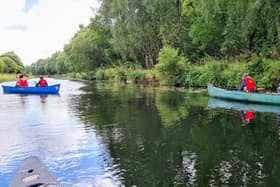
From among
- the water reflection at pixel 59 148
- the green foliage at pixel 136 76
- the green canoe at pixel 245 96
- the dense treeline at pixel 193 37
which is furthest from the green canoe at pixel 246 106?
the green foliage at pixel 136 76

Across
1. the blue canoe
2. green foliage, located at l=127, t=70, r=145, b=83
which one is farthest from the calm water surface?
green foliage, located at l=127, t=70, r=145, b=83

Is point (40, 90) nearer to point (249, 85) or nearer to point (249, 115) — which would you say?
point (249, 85)

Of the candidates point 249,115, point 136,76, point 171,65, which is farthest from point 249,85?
point 136,76

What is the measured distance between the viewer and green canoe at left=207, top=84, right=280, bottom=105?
687 inches

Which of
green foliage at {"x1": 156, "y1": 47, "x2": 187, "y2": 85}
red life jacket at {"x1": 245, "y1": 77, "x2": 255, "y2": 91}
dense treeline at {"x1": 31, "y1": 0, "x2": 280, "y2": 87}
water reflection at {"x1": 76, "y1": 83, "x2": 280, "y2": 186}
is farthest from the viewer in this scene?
green foliage at {"x1": 156, "y1": 47, "x2": 187, "y2": 85}

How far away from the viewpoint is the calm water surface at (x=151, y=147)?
7336mm

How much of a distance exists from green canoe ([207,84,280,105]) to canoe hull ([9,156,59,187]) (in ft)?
45.4

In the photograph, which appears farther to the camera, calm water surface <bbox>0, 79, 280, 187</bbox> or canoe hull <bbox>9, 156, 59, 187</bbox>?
calm water surface <bbox>0, 79, 280, 187</bbox>

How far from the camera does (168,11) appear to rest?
41.5 m

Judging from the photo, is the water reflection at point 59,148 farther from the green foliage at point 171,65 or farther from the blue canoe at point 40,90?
the green foliage at point 171,65

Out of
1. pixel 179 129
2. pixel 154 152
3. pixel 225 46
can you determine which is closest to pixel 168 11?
pixel 225 46

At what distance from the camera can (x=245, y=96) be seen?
62.8 ft

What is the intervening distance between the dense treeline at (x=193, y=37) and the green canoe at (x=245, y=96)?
3.70 meters

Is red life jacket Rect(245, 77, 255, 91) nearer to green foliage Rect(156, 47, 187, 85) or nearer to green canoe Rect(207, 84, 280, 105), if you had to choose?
green canoe Rect(207, 84, 280, 105)
